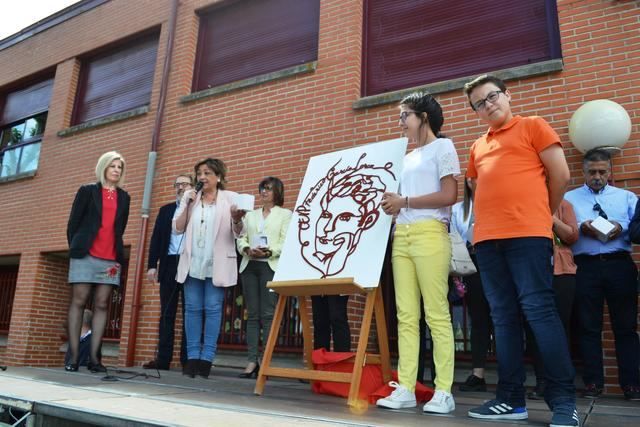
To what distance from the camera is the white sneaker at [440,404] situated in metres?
2.54

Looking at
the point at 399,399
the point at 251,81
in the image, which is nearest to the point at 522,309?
the point at 399,399

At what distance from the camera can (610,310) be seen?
3621mm

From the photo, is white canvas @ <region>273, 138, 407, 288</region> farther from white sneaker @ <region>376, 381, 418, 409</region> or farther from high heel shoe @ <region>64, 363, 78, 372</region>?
→ high heel shoe @ <region>64, 363, 78, 372</region>

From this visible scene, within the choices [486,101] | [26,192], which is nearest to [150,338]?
[26,192]

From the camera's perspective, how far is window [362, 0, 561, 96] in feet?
16.3

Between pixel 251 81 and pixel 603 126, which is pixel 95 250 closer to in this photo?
pixel 251 81

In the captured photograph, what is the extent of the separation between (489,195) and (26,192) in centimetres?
779

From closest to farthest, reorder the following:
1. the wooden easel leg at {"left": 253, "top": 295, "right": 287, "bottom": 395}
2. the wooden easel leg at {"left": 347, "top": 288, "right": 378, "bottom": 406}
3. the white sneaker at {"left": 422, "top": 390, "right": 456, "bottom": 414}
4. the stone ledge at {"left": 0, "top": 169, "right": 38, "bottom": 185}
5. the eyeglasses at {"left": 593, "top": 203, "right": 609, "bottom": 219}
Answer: the white sneaker at {"left": 422, "top": 390, "right": 456, "bottom": 414} < the wooden easel leg at {"left": 347, "top": 288, "right": 378, "bottom": 406} < the wooden easel leg at {"left": 253, "top": 295, "right": 287, "bottom": 395} < the eyeglasses at {"left": 593, "top": 203, "right": 609, "bottom": 219} < the stone ledge at {"left": 0, "top": 169, "right": 38, "bottom": 185}

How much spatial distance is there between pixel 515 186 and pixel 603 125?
1.97 meters

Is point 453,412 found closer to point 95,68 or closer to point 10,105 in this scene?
point 95,68

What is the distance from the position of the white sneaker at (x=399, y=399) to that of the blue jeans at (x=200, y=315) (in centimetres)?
178

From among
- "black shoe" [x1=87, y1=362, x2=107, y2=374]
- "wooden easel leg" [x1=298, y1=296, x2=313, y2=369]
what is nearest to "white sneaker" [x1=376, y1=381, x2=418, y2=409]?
"wooden easel leg" [x1=298, y1=296, x2=313, y2=369]

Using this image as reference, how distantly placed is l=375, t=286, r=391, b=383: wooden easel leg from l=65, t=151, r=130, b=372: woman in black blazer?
234 cm

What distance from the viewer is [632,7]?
A: 14.5 feet
